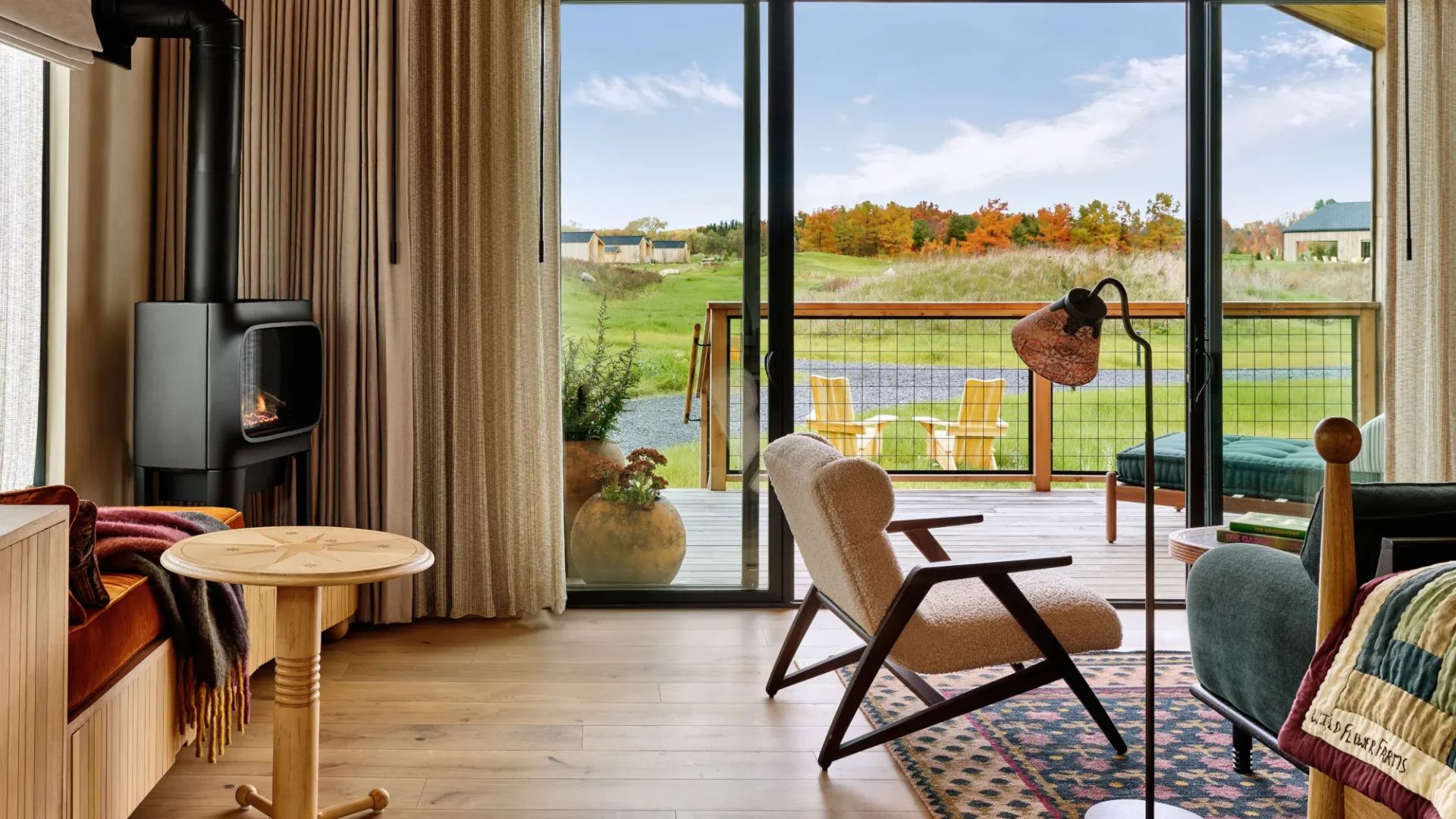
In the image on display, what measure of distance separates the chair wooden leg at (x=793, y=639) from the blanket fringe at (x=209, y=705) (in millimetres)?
1402

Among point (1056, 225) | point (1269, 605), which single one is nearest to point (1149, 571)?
point (1269, 605)

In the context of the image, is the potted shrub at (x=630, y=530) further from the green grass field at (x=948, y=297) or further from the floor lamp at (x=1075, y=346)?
the floor lamp at (x=1075, y=346)

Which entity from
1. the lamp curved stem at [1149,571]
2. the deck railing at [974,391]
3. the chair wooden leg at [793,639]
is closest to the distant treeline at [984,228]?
the deck railing at [974,391]

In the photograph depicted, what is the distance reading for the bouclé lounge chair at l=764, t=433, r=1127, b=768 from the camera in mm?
2549

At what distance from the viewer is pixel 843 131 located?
5316 mm

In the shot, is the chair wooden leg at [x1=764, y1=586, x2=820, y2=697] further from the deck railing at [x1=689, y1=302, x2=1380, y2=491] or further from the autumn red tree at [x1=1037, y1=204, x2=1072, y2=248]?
the autumn red tree at [x1=1037, y1=204, x2=1072, y2=248]

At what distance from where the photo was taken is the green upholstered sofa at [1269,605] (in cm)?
199

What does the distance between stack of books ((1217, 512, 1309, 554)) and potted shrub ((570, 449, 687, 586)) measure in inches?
80.7

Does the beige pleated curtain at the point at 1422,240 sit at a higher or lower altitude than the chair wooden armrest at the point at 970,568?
higher

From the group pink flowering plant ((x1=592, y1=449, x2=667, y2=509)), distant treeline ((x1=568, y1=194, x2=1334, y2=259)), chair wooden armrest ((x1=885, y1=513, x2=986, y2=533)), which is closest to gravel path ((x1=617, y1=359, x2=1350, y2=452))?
distant treeline ((x1=568, y1=194, x2=1334, y2=259))

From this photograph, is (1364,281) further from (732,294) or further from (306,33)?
(306,33)

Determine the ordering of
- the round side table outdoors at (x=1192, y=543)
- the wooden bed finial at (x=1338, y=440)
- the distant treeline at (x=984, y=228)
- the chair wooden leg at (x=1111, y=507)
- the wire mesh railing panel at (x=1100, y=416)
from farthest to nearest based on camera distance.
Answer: the wire mesh railing panel at (x=1100, y=416) → the distant treeline at (x=984, y=228) → the chair wooden leg at (x=1111, y=507) → the round side table outdoors at (x=1192, y=543) → the wooden bed finial at (x=1338, y=440)

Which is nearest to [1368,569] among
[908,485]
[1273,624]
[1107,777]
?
[1273,624]

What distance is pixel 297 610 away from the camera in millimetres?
2189
